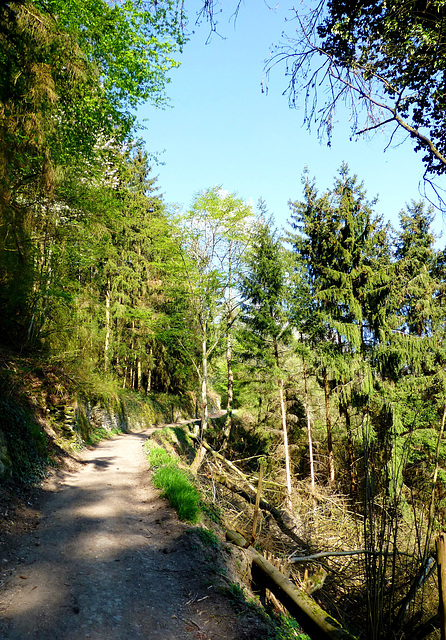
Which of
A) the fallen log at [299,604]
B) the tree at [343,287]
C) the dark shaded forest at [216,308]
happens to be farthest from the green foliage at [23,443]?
the tree at [343,287]

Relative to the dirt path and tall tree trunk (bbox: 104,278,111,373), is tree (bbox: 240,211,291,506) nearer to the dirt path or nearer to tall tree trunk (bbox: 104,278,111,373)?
tall tree trunk (bbox: 104,278,111,373)

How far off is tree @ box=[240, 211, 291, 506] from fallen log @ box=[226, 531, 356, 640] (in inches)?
404

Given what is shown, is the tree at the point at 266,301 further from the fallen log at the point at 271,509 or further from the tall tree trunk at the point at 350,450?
the fallen log at the point at 271,509

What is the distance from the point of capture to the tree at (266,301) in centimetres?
1515

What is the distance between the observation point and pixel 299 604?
3387mm

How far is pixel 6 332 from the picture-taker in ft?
30.0

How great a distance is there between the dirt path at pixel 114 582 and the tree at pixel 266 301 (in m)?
10.2

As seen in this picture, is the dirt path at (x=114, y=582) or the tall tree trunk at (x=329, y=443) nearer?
the dirt path at (x=114, y=582)

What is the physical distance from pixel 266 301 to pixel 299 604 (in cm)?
1267

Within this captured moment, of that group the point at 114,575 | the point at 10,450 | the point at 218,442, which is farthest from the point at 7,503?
the point at 218,442

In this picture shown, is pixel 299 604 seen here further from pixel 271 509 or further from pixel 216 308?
pixel 216 308

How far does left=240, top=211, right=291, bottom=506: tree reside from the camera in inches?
596

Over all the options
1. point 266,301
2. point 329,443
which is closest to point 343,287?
point 266,301

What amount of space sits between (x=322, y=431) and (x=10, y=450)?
14.0 metres
